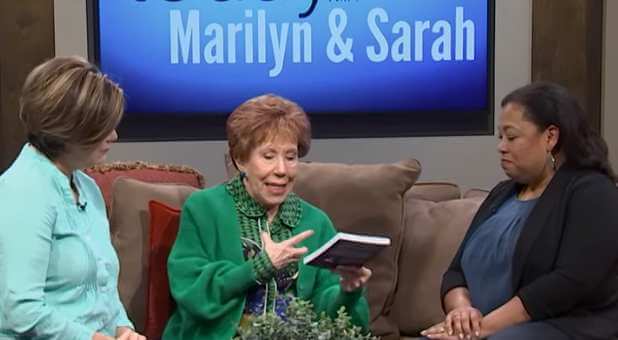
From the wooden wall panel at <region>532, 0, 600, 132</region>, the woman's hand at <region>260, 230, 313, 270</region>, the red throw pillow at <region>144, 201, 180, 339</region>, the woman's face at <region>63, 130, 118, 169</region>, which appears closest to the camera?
the woman's face at <region>63, 130, 118, 169</region>

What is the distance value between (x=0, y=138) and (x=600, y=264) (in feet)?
8.92

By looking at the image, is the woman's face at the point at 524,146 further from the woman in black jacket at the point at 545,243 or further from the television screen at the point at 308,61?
the television screen at the point at 308,61

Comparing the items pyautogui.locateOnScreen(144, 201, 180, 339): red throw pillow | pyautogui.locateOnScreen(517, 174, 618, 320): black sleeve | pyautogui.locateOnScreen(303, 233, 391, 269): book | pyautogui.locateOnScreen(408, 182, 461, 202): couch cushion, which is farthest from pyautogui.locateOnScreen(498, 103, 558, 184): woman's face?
pyautogui.locateOnScreen(144, 201, 180, 339): red throw pillow

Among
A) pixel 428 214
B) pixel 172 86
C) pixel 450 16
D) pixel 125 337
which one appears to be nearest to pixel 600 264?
pixel 428 214

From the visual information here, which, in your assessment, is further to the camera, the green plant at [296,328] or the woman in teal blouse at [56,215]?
the woman in teal blouse at [56,215]

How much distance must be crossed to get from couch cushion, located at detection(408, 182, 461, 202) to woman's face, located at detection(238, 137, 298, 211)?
86cm

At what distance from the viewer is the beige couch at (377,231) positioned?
299 centimetres

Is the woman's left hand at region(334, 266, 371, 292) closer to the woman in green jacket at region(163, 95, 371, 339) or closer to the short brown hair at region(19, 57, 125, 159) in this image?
the woman in green jacket at region(163, 95, 371, 339)

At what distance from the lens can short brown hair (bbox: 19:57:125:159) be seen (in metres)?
1.97

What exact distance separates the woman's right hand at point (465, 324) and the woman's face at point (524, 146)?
1.34ft

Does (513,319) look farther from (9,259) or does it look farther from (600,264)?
(9,259)

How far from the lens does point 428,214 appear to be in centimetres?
316

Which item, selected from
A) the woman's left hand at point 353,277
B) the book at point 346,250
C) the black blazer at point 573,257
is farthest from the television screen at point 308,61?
the book at point 346,250

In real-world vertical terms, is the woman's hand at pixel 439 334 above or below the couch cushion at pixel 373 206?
below
